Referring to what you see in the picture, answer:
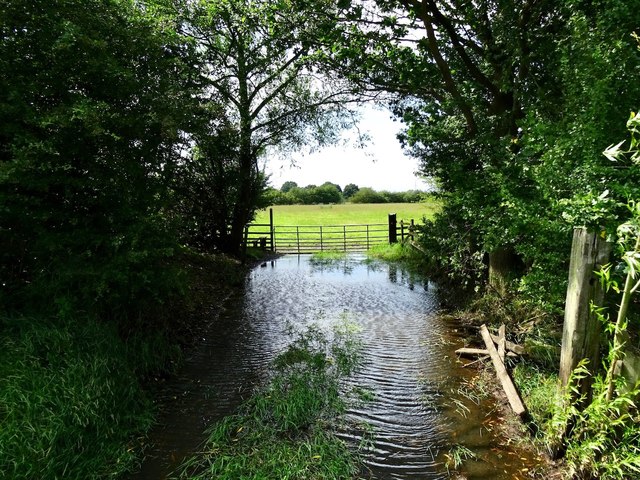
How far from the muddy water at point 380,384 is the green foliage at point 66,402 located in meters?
0.37

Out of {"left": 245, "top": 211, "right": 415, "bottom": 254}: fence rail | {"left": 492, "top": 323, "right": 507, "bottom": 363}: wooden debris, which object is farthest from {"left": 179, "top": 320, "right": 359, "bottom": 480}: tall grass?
{"left": 245, "top": 211, "right": 415, "bottom": 254}: fence rail

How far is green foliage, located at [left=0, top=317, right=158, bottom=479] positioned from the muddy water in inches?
14.4

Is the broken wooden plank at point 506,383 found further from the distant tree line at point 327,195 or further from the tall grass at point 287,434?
the distant tree line at point 327,195

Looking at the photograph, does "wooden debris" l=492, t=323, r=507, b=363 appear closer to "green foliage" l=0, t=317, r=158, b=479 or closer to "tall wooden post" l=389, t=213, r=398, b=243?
"green foliage" l=0, t=317, r=158, b=479

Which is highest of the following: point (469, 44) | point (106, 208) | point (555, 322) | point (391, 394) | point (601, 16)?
point (469, 44)

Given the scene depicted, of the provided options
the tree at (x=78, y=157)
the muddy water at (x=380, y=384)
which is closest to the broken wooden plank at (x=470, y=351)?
the muddy water at (x=380, y=384)

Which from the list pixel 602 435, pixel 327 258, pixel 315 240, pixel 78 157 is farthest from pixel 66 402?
pixel 315 240

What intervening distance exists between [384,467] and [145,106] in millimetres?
5168

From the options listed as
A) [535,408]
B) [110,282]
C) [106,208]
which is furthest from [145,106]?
[535,408]

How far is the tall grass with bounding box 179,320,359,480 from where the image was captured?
3258 mm

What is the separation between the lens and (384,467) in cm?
339

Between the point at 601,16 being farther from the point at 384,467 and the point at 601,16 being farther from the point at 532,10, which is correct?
the point at 384,467

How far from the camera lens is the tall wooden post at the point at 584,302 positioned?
2.93 meters

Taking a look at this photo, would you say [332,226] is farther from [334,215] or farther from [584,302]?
[584,302]
